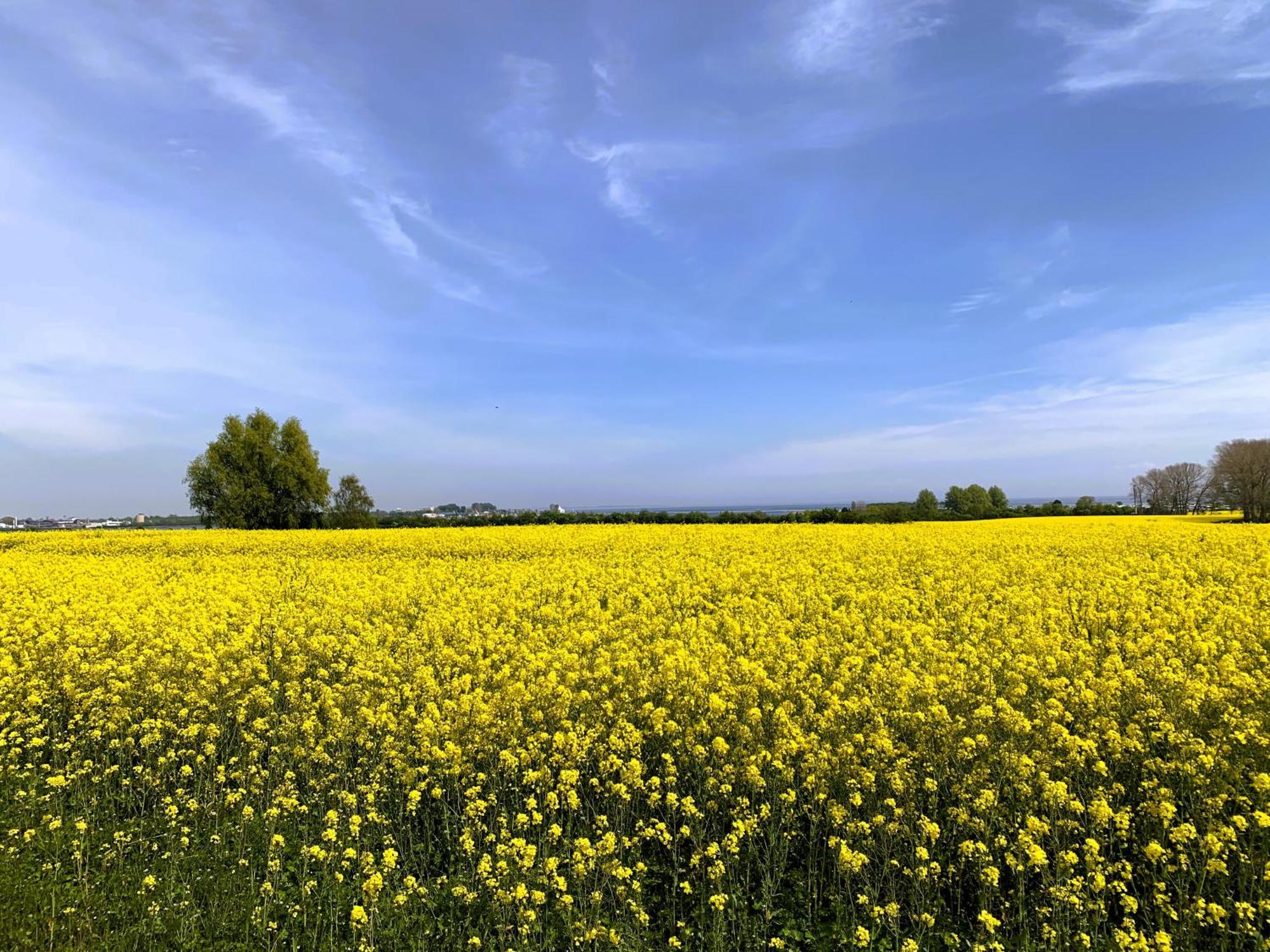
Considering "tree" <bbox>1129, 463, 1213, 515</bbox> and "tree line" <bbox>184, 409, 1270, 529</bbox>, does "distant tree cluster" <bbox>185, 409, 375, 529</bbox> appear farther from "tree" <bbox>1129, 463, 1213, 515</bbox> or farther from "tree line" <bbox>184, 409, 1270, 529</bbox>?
"tree" <bbox>1129, 463, 1213, 515</bbox>

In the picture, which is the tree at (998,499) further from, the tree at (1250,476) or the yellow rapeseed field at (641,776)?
the yellow rapeseed field at (641,776)

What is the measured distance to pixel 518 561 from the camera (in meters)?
17.3

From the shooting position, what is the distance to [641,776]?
205 inches

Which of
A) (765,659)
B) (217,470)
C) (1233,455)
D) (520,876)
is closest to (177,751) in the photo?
(520,876)

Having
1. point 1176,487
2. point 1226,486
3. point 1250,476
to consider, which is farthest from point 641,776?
point 1176,487

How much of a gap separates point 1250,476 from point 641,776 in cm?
5076

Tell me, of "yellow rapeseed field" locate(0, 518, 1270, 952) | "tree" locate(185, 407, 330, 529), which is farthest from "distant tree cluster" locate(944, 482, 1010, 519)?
"tree" locate(185, 407, 330, 529)

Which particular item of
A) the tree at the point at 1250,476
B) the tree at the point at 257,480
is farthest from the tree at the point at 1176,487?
the tree at the point at 257,480

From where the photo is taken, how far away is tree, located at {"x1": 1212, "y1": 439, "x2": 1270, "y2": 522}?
38469 millimetres

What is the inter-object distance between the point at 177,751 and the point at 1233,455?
56.6 meters

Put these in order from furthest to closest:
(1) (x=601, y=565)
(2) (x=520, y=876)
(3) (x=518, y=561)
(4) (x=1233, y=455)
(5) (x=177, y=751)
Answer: (4) (x=1233, y=455), (3) (x=518, y=561), (1) (x=601, y=565), (5) (x=177, y=751), (2) (x=520, y=876)

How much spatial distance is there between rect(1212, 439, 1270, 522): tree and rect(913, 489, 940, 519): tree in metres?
17.0

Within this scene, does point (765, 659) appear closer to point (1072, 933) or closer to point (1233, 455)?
point (1072, 933)

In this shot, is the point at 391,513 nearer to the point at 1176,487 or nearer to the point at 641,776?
the point at 641,776
